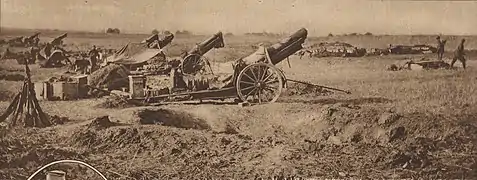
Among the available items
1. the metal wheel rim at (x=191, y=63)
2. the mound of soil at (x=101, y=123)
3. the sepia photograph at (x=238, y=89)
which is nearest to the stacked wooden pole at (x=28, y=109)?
the sepia photograph at (x=238, y=89)

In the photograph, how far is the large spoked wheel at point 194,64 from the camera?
2824 mm

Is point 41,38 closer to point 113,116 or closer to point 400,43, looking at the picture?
point 113,116

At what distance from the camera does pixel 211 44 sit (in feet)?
9.20

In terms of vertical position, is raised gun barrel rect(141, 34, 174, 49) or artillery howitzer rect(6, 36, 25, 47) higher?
raised gun barrel rect(141, 34, 174, 49)

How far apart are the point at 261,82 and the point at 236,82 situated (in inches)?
4.1

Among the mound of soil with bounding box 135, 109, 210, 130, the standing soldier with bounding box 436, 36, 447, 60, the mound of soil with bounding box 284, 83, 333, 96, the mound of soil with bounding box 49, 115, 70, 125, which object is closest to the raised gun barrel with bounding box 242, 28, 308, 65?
the mound of soil with bounding box 284, 83, 333, 96

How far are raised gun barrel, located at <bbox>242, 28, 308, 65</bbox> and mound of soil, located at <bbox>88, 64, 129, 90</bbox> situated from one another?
532 millimetres

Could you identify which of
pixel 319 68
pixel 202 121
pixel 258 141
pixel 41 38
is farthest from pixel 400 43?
pixel 41 38

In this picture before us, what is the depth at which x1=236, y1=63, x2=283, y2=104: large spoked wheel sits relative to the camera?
8.97 feet

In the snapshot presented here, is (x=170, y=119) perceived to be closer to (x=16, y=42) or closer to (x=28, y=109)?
(x=28, y=109)

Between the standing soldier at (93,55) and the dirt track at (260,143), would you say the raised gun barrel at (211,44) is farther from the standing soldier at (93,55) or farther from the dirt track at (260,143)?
the standing soldier at (93,55)

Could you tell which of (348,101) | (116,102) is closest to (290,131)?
(348,101)

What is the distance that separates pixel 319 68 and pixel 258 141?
0.36 m

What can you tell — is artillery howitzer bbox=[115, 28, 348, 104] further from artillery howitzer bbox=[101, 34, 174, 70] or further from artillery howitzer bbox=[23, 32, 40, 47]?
artillery howitzer bbox=[23, 32, 40, 47]
